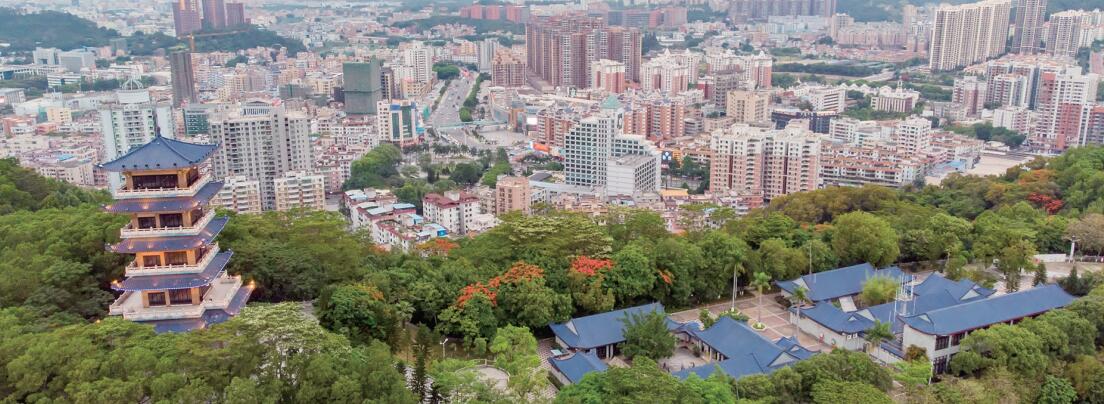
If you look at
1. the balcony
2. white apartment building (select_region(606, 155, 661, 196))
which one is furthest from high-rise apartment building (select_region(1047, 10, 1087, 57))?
the balcony

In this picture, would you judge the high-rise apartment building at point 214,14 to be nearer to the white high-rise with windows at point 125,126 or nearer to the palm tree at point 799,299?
the white high-rise with windows at point 125,126

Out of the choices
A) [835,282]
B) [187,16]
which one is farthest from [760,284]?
[187,16]

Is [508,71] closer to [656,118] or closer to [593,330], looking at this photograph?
[656,118]

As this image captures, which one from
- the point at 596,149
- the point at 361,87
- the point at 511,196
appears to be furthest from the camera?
the point at 361,87

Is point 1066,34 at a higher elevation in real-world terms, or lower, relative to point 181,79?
higher

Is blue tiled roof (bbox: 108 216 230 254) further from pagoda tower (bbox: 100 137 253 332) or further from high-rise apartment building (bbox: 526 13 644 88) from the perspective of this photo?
high-rise apartment building (bbox: 526 13 644 88)
